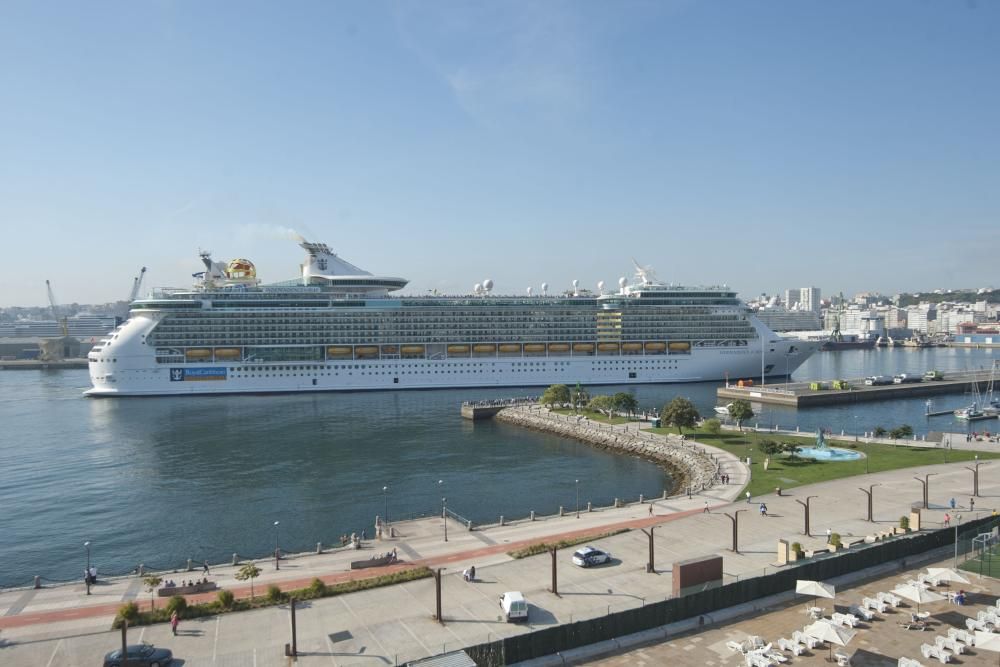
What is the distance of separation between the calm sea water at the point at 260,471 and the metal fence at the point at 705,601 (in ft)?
47.2

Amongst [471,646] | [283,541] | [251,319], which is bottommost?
[283,541]

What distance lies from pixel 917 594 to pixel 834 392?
5769 cm

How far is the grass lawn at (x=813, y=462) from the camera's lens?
108 feet

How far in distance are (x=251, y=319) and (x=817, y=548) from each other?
68.1m

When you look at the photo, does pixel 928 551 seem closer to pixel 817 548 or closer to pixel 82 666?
pixel 817 548

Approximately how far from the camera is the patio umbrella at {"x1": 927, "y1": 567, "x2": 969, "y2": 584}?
62.6ft

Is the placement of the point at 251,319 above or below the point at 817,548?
above

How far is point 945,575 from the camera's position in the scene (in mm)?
19203

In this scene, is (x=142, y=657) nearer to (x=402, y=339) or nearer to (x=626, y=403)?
(x=626, y=403)

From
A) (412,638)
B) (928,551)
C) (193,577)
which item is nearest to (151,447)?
(193,577)

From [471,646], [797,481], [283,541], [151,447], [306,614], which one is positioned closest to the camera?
[471,646]

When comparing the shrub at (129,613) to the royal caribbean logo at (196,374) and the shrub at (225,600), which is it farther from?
the royal caribbean logo at (196,374)

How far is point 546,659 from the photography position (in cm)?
1641

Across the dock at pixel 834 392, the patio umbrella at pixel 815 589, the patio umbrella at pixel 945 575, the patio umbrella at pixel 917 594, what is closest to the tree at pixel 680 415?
the patio umbrella at pixel 945 575
